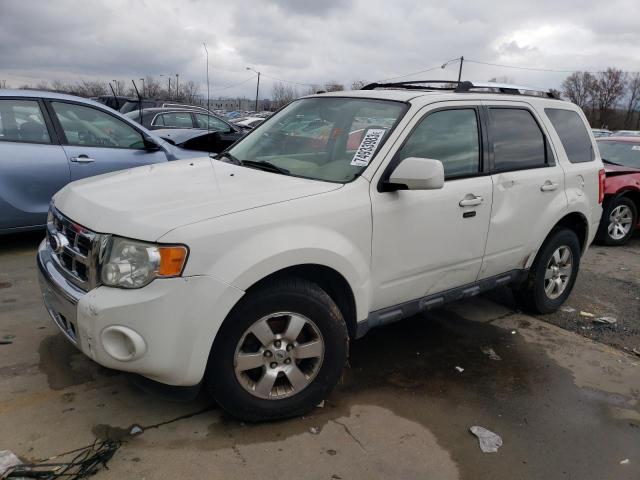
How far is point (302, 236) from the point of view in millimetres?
2693

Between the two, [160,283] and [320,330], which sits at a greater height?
[160,283]

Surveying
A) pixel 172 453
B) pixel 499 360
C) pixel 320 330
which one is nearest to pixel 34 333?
pixel 172 453

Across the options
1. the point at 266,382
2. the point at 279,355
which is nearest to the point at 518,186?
the point at 279,355

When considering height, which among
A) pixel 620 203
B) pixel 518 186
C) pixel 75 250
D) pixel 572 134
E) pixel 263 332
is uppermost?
pixel 572 134

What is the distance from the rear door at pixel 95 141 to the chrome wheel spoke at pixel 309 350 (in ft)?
12.4

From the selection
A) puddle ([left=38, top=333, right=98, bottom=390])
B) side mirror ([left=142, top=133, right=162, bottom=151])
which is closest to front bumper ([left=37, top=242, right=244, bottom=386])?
puddle ([left=38, top=333, right=98, bottom=390])

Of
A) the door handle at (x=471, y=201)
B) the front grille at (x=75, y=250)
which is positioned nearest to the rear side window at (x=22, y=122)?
the front grille at (x=75, y=250)

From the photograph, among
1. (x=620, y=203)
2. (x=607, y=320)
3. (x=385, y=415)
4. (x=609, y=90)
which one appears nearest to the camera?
(x=385, y=415)

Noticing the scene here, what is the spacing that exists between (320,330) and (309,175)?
93cm

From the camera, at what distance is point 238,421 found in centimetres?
288

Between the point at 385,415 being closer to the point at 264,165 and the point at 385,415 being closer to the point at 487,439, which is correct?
the point at 487,439

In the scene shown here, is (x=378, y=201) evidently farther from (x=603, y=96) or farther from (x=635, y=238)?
(x=603, y=96)

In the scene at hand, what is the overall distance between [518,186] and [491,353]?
125cm

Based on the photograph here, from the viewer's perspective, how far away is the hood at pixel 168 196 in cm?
249
